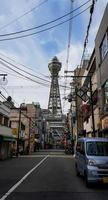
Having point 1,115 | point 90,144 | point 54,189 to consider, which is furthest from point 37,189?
point 1,115

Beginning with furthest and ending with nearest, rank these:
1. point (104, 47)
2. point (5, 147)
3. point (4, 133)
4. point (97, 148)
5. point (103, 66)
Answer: point (5, 147), point (4, 133), point (103, 66), point (104, 47), point (97, 148)

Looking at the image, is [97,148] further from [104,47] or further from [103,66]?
[104,47]

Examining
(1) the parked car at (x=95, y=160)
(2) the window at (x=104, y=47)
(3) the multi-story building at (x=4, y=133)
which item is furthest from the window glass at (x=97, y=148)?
(3) the multi-story building at (x=4, y=133)

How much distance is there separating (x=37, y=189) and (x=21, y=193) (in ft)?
4.24

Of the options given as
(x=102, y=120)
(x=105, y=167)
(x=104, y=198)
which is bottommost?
(x=104, y=198)

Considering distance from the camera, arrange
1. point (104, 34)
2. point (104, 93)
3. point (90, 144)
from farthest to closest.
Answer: point (104, 93)
point (104, 34)
point (90, 144)

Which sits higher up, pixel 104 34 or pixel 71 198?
pixel 104 34

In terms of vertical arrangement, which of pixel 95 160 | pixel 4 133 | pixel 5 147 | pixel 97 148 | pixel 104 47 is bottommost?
pixel 95 160

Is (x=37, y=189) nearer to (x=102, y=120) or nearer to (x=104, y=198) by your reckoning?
(x=104, y=198)

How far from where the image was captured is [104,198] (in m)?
11.6

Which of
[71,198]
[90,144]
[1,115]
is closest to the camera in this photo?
[71,198]

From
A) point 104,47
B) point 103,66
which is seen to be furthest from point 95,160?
point 104,47

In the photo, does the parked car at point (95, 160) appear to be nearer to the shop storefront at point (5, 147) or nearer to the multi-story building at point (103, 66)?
the multi-story building at point (103, 66)

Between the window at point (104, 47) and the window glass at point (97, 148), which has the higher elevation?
the window at point (104, 47)
